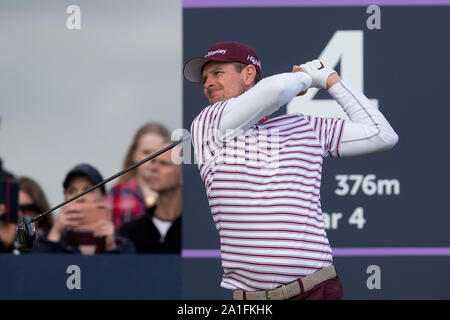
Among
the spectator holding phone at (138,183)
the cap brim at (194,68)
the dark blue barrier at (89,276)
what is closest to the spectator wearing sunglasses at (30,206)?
the dark blue barrier at (89,276)

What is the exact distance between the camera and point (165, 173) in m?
5.42

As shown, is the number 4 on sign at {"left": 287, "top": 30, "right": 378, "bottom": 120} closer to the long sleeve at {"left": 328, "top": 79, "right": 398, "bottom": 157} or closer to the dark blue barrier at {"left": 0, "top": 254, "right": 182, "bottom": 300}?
the dark blue barrier at {"left": 0, "top": 254, "right": 182, "bottom": 300}

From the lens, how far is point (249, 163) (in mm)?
2961

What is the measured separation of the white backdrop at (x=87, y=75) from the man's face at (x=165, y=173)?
0.32m

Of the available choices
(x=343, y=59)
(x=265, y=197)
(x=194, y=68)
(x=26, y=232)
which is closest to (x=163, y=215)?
(x=343, y=59)

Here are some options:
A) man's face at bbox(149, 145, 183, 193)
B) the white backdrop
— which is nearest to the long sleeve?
the white backdrop

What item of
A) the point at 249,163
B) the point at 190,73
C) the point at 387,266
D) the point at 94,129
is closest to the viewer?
the point at 249,163

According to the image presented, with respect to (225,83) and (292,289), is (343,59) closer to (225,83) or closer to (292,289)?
(225,83)

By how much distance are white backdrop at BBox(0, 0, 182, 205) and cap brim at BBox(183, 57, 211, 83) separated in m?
1.62

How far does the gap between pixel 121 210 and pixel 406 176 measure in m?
1.89

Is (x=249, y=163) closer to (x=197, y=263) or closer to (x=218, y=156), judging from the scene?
(x=218, y=156)

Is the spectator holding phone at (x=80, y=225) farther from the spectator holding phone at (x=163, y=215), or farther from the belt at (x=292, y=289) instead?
the belt at (x=292, y=289)
